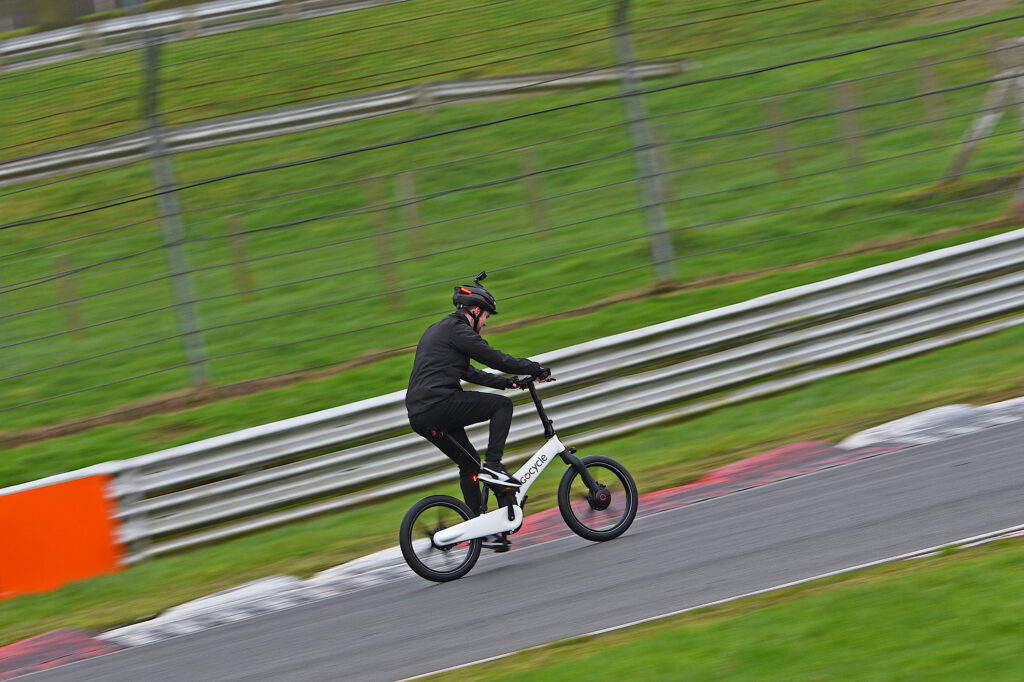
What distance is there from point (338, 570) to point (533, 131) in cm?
788

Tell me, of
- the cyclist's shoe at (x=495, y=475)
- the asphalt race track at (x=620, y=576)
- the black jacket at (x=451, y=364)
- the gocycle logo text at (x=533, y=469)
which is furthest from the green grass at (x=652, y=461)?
the black jacket at (x=451, y=364)

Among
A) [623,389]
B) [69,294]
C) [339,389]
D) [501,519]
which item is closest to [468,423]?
[501,519]

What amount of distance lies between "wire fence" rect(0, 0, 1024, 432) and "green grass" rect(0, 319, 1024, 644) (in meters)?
2.07

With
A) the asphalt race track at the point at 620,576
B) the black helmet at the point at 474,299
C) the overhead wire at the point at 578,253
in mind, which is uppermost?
the black helmet at the point at 474,299

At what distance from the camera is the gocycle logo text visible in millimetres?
7703

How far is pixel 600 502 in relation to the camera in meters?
7.61

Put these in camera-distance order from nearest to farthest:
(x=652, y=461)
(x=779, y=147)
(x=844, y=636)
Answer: (x=844, y=636)
(x=652, y=461)
(x=779, y=147)

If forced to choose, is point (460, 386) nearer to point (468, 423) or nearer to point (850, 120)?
point (468, 423)

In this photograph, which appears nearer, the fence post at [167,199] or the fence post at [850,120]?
the fence post at [167,199]

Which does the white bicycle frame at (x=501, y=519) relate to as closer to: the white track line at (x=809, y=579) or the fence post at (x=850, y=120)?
the white track line at (x=809, y=579)

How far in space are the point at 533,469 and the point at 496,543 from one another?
523 mm

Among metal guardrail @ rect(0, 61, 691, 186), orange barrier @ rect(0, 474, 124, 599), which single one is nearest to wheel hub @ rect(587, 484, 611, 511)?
orange barrier @ rect(0, 474, 124, 599)

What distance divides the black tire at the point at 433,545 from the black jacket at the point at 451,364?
60 cm

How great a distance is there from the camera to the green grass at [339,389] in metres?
10.9
